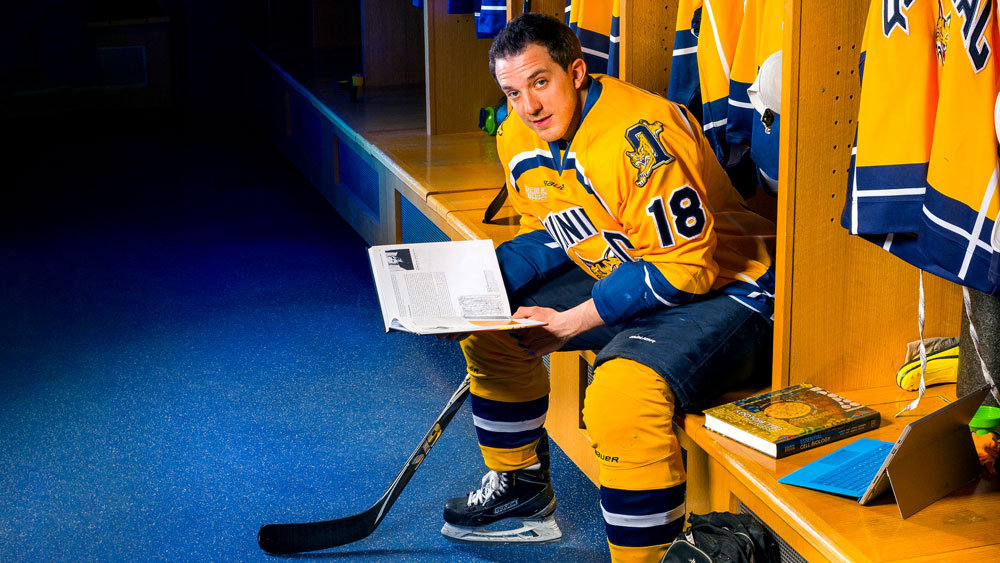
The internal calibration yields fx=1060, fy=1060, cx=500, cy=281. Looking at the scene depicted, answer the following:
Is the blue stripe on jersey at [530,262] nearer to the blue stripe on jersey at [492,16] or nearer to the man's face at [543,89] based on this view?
the man's face at [543,89]

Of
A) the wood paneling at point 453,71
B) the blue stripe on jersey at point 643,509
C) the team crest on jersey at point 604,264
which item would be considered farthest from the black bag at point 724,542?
the wood paneling at point 453,71

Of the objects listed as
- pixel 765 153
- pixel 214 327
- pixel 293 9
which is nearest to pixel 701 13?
pixel 765 153

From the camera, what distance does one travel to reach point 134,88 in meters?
6.62

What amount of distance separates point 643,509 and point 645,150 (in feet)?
1.95

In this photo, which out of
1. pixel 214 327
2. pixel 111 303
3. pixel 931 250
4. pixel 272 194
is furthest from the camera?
pixel 272 194

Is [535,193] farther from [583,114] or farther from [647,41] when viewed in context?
[647,41]

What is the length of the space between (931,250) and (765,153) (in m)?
0.47

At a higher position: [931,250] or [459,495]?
[931,250]

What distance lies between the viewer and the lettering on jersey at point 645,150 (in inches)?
70.0

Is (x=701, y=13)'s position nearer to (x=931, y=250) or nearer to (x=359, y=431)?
(x=931, y=250)

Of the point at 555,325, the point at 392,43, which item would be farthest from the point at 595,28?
the point at 392,43

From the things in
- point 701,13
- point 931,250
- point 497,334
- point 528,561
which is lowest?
point 528,561

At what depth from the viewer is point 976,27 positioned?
4.42 feet

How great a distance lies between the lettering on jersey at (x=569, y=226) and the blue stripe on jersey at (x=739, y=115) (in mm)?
335
